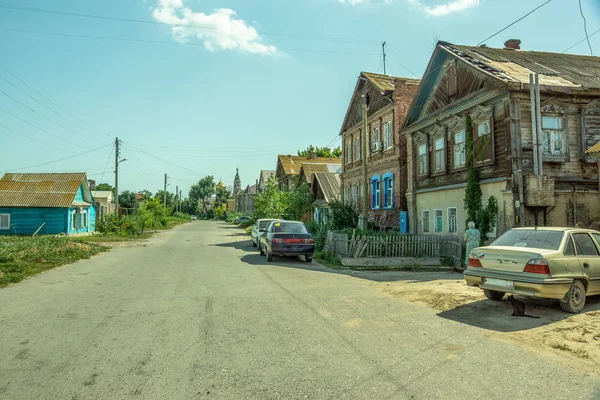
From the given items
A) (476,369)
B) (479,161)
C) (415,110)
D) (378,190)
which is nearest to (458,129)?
(479,161)

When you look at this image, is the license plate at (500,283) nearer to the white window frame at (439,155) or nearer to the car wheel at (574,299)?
the car wheel at (574,299)

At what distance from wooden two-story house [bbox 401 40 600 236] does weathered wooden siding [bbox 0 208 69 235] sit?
3005 cm

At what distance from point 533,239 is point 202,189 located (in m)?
132

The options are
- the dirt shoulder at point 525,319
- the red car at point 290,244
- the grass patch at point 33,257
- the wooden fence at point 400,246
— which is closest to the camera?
the dirt shoulder at point 525,319

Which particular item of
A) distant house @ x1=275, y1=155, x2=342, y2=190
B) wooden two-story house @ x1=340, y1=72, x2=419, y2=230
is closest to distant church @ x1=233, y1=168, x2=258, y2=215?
distant house @ x1=275, y1=155, x2=342, y2=190

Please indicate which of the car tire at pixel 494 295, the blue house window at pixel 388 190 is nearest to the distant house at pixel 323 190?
the blue house window at pixel 388 190

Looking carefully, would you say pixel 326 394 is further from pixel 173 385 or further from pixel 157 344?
pixel 157 344

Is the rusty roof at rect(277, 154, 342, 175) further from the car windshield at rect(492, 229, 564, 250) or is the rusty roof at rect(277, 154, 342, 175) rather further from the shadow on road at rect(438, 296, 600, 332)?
the shadow on road at rect(438, 296, 600, 332)

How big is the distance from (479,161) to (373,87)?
12382 mm

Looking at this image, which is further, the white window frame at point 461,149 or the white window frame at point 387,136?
the white window frame at point 387,136

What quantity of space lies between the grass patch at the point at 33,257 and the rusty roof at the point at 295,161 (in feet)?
134

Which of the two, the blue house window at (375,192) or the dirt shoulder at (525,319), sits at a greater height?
the blue house window at (375,192)

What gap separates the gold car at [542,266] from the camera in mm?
7922

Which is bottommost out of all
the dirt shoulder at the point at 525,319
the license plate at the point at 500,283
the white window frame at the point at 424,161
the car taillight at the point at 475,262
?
the dirt shoulder at the point at 525,319
